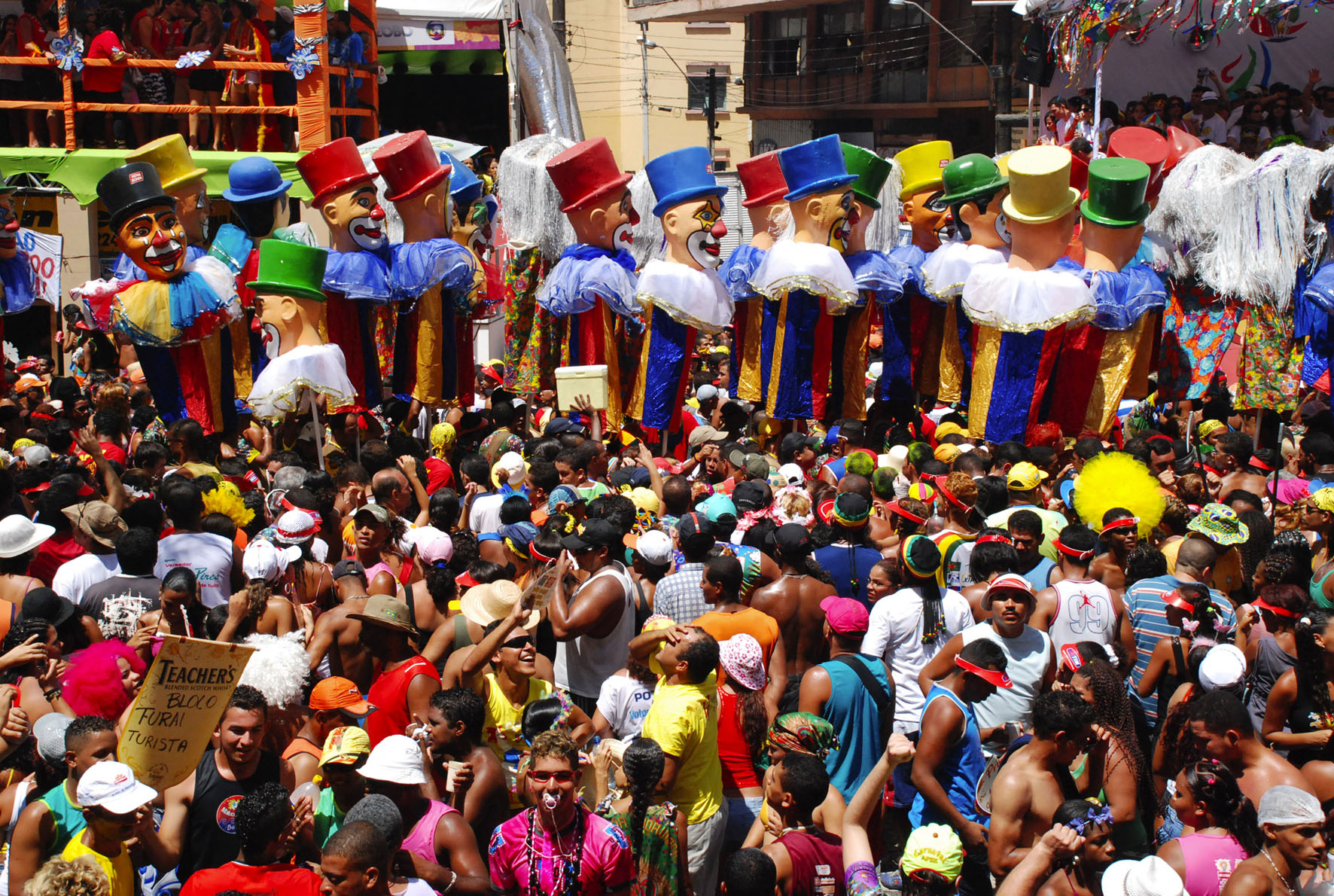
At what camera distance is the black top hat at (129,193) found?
800 centimetres

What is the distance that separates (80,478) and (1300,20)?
15.6 m

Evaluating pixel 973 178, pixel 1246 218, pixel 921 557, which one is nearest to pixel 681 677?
pixel 921 557

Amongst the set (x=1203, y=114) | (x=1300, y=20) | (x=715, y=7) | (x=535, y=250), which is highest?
(x=715, y=7)

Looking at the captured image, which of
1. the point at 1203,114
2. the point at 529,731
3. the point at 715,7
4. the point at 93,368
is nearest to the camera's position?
the point at 529,731

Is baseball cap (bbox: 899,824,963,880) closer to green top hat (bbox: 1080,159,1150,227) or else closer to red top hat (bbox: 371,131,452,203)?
green top hat (bbox: 1080,159,1150,227)

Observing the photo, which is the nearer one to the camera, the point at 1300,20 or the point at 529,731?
the point at 529,731

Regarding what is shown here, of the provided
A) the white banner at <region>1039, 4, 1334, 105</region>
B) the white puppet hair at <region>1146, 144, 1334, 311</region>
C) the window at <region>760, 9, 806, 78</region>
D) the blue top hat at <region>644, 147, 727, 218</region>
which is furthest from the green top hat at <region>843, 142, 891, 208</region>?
the window at <region>760, 9, 806, 78</region>

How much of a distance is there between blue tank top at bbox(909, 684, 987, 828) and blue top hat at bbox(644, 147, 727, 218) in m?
5.19

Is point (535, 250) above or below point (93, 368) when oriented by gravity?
above

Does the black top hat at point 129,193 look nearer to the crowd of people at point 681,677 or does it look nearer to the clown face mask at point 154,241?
the clown face mask at point 154,241

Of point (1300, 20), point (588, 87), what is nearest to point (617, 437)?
point (1300, 20)

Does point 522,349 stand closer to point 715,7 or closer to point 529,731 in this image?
point 529,731

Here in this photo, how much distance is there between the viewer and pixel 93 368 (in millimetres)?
12547

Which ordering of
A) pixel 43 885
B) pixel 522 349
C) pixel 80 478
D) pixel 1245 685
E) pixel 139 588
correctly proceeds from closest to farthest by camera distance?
pixel 43 885
pixel 1245 685
pixel 139 588
pixel 80 478
pixel 522 349
